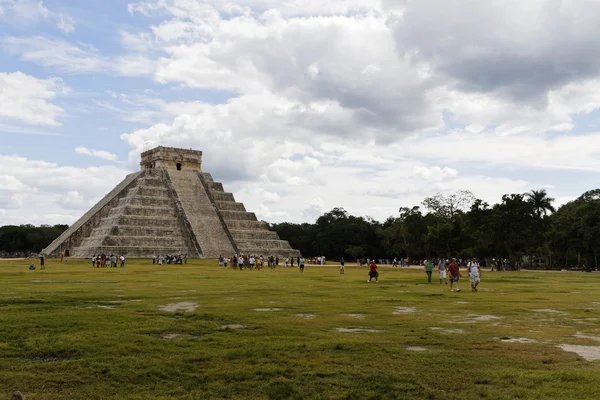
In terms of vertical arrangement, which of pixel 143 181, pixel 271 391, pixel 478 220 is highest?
pixel 143 181

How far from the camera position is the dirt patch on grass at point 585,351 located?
357 inches

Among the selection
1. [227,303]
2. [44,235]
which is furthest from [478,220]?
[44,235]

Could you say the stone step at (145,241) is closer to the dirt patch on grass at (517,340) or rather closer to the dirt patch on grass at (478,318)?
the dirt patch on grass at (478,318)

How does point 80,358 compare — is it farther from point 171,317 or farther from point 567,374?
point 567,374

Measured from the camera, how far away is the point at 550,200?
6769 centimetres

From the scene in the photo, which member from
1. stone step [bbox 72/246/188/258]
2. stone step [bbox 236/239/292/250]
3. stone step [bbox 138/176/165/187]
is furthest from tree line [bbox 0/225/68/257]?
stone step [bbox 236/239/292/250]

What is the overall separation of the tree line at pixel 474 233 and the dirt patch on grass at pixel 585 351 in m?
49.6

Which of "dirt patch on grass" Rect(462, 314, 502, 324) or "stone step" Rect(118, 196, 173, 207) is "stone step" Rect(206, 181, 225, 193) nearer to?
"stone step" Rect(118, 196, 173, 207)

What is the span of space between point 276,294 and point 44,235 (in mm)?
97242

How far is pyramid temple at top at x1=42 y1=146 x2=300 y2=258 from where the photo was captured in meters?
61.2

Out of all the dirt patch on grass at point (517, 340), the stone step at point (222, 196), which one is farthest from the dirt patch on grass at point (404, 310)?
the stone step at point (222, 196)

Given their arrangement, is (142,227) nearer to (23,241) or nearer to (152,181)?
(152,181)

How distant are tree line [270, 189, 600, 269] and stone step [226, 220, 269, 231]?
64.9 feet

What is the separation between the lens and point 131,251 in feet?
194
